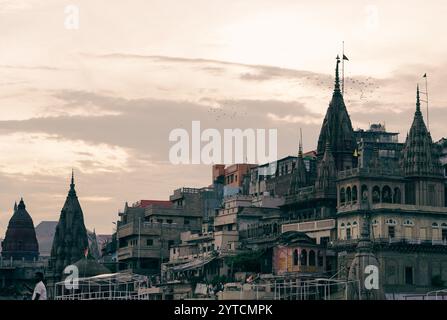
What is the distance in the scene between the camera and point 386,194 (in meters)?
129

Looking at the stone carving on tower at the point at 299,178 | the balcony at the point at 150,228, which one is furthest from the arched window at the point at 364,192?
the balcony at the point at 150,228

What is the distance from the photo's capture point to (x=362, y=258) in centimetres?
11506

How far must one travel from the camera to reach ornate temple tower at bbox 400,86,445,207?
12912cm

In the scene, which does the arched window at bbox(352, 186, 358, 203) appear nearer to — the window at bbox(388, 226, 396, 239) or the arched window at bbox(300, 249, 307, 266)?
the window at bbox(388, 226, 396, 239)

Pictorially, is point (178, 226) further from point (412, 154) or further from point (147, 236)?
point (412, 154)

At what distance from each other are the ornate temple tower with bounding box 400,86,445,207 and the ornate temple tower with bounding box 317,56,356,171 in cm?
1769

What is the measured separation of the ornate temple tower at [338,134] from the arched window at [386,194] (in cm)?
2009

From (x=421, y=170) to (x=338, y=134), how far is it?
2251cm

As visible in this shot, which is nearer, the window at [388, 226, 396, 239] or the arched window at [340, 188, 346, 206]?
the window at [388, 226, 396, 239]

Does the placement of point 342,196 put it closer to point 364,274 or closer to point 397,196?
point 397,196

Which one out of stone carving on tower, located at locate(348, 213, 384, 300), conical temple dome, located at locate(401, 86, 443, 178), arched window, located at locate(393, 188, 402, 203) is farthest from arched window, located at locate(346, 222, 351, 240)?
conical temple dome, located at locate(401, 86, 443, 178)

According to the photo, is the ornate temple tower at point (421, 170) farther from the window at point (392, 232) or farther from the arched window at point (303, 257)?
the arched window at point (303, 257)

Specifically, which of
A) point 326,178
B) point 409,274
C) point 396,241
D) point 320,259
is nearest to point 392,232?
point 396,241
